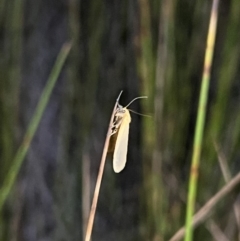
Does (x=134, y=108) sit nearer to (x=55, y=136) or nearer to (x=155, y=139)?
(x=155, y=139)

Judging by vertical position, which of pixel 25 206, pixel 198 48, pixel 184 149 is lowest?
pixel 25 206

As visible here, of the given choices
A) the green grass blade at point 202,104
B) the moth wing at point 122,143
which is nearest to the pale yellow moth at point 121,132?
the moth wing at point 122,143

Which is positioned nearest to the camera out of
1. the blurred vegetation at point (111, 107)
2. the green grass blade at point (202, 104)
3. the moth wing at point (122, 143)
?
the green grass blade at point (202, 104)

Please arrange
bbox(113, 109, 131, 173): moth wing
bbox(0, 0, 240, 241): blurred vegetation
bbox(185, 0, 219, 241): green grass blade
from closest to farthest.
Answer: bbox(185, 0, 219, 241): green grass blade, bbox(113, 109, 131, 173): moth wing, bbox(0, 0, 240, 241): blurred vegetation

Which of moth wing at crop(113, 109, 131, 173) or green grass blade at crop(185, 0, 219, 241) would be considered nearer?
green grass blade at crop(185, 0, 219, 241)

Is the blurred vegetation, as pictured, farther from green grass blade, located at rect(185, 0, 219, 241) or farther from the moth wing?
green grass blade, located at rect(185, 0, 219, 241)

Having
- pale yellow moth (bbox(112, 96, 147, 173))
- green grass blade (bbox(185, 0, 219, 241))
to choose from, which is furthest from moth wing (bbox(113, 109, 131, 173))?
green grass blade (bbox(185, 0, 219, 241))

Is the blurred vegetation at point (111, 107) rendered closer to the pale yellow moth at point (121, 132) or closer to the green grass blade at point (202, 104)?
the pale yellow moth at point (121, 132)

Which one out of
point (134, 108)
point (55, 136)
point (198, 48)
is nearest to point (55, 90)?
point (55, 136)
